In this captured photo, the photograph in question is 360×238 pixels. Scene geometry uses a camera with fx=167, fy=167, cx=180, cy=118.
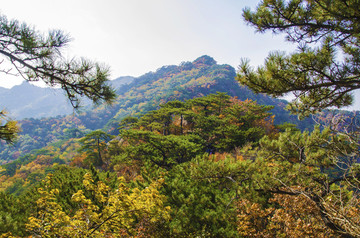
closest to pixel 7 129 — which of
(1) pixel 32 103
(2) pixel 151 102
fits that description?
(2) pixel 151 102

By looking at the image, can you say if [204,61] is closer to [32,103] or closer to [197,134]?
[197,134]

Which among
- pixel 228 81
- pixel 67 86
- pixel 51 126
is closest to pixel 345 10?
pixel 67 86

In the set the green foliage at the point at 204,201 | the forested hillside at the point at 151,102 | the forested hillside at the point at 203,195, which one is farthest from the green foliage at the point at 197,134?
Answer: the forested hillside at the point at 151,102

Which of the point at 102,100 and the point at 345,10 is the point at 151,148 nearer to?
the point at 102,100

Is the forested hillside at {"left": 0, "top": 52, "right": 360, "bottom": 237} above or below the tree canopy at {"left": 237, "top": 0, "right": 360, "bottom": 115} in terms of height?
below

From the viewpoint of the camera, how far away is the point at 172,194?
195 inches

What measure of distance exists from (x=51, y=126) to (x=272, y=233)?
3538 inches

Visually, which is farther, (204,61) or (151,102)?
(204,61)

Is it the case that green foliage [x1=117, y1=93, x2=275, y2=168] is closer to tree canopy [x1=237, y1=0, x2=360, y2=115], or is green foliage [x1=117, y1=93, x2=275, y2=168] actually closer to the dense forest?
the dense forest

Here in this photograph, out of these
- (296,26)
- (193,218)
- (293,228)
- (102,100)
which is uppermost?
(296,26)

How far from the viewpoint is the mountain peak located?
10265 cm

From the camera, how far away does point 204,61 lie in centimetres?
10469

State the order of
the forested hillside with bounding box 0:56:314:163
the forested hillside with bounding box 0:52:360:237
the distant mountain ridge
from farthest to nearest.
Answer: the distant mountain ridge → the forested hillside with bounding box 0:56:314:163 → the forested hillside with bounding box 0:52:360:237

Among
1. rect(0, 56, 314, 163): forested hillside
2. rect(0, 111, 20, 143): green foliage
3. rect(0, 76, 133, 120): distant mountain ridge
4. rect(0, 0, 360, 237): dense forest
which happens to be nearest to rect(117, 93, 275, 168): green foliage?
rect(0, 0, 360, 237): dense forest
